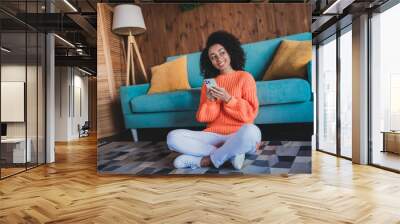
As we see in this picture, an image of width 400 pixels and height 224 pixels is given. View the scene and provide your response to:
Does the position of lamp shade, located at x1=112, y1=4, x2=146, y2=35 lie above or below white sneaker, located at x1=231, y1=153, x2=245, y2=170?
above

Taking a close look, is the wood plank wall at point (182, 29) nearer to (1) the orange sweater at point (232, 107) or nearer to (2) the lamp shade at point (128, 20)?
(2) the lamp shade at point (128, 20)

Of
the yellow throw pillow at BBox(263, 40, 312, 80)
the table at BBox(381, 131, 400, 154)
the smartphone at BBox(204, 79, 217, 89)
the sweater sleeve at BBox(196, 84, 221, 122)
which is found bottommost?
the table at BBox(381, 131, 400, 154)

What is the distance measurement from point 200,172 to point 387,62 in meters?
4.06

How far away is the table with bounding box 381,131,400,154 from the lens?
7.11m

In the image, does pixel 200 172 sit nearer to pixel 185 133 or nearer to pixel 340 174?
pixel 185 133

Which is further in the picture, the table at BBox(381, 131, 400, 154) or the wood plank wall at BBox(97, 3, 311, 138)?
the table at BBox(381, 131, 400, 154)

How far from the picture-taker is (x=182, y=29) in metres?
6.25

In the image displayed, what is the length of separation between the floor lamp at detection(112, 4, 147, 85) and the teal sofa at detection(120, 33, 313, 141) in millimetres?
381

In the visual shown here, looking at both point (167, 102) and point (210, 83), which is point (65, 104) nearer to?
point (167, 102)

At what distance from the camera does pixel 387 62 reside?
705cm

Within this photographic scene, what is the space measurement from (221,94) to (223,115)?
0.34 m

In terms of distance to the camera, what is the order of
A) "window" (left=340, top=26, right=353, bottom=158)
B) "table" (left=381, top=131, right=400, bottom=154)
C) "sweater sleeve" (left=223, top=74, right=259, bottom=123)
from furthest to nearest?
1. "window" (left=340, top=26, right=353, bottom=158)
2. "table" (left=381, top=131, right=400, bottom=154)
3. "sweater sleeve" (left=223, top=74, right=259, bottom=123)

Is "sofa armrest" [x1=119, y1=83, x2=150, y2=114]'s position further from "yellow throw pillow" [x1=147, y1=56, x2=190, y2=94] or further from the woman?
the woman

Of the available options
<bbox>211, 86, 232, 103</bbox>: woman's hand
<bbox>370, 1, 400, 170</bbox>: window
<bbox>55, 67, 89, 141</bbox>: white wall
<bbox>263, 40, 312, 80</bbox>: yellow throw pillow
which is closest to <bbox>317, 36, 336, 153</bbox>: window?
<bbox>370, 1, 400, 170</bbox>: window
